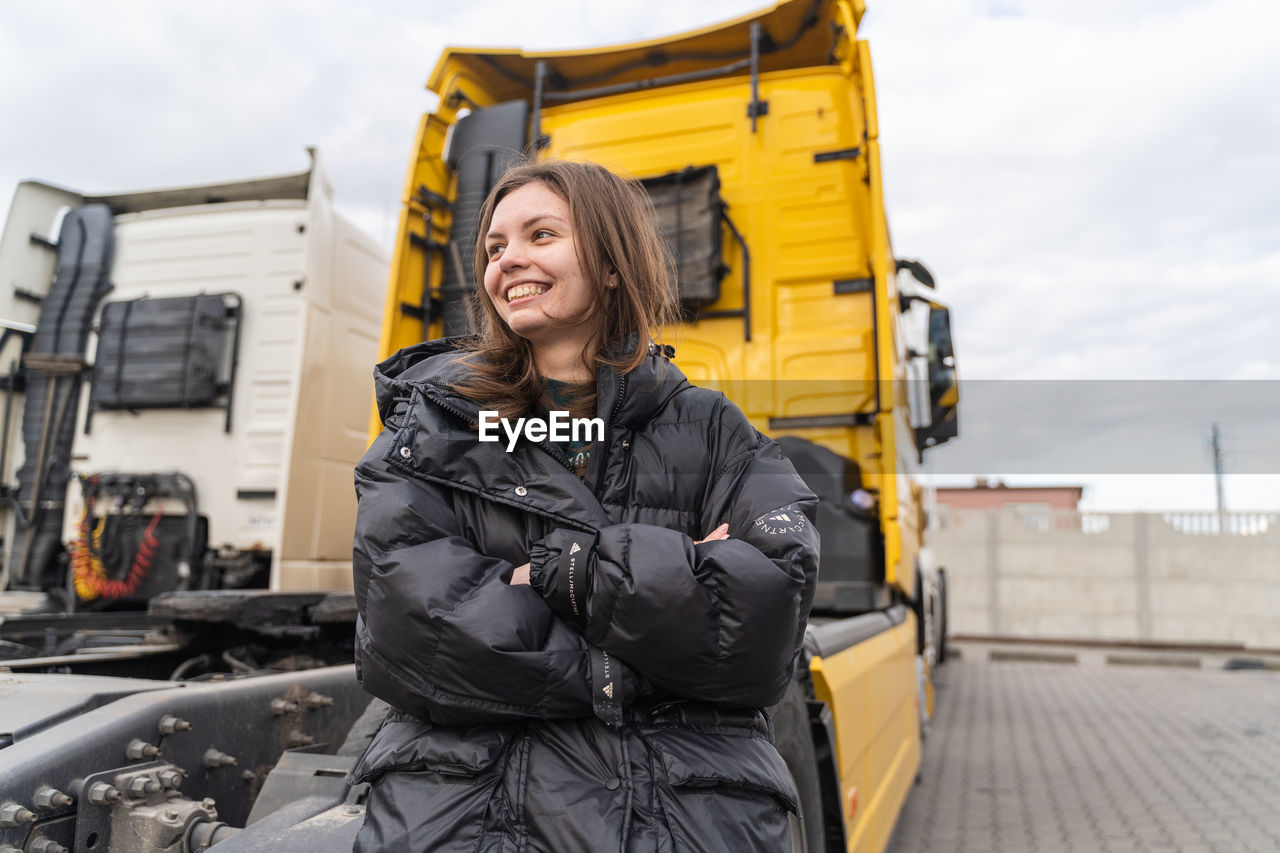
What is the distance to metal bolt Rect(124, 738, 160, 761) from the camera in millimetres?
1698

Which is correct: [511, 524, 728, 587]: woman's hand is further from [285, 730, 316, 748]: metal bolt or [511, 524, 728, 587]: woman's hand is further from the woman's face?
[285, 730, 316, 748]: metal bolt

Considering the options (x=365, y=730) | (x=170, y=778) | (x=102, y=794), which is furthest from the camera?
(x=365, y=730)

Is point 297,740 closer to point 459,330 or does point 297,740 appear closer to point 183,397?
point 459,330

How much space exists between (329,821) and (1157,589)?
46.4 feet

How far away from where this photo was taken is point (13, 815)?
142 centimetres

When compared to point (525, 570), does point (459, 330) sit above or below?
above

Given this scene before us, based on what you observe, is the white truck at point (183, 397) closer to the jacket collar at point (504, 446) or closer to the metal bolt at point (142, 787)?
the metal bolt at point (142, 787)

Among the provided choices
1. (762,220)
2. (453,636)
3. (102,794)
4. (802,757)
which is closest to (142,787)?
(102,794)

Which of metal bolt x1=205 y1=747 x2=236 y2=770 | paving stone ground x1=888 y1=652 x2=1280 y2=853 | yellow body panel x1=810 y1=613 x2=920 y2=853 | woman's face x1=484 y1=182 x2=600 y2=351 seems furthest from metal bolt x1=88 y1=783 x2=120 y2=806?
paving stone ground x1=888 y1=652 x2=1280 y2=853

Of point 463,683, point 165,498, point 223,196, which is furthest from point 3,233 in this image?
point 463,683

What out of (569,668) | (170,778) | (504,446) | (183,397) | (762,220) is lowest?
(170,778)

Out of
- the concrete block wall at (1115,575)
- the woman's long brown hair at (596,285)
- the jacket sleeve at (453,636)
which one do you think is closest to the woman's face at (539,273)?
the woman's long brown hair at (596,285)

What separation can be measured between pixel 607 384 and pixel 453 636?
44 cm

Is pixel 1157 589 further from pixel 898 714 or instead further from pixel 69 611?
pixel 69 611
